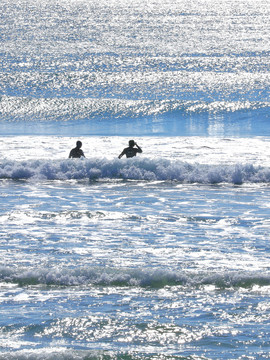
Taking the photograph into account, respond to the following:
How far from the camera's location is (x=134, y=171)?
1789 cm

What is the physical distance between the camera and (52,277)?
870 cm

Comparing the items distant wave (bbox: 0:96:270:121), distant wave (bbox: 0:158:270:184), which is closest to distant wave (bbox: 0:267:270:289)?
distant wave (bbox: 0:158:270:184)

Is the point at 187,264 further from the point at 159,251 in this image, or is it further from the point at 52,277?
the point at 52,277

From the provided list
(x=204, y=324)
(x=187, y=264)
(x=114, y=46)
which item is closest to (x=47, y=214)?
(x=187, y=264)

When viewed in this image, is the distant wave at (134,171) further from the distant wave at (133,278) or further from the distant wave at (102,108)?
the distant wave at (102,108)

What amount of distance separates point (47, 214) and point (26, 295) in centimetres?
474

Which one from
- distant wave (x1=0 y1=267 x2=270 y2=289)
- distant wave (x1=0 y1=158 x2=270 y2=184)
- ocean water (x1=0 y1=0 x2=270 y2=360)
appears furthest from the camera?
distant wave (x1=0 y1=158 x2=270 y2=184)

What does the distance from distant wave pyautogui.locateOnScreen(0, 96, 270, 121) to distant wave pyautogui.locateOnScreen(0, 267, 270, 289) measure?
1037 inches

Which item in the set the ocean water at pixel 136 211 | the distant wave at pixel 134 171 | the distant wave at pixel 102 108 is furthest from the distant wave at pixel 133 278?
the distant wave at pixel 102 108

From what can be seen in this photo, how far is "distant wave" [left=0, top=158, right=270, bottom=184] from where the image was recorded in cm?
1727

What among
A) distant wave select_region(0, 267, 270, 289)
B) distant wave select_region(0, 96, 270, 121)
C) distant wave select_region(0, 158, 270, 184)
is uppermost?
distant wave select_region(0, 96, 270, 121)

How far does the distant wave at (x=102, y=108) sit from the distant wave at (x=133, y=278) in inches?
1037

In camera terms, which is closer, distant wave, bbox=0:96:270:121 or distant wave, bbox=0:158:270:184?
distant wave, bbox=0:158:270:184

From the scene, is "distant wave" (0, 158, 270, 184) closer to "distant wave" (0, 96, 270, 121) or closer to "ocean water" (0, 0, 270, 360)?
"ocean water" (0, 0, 270, 360)
